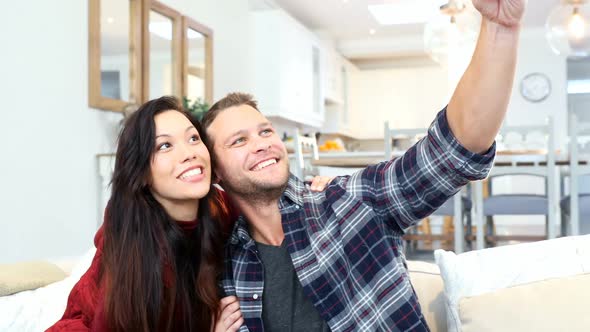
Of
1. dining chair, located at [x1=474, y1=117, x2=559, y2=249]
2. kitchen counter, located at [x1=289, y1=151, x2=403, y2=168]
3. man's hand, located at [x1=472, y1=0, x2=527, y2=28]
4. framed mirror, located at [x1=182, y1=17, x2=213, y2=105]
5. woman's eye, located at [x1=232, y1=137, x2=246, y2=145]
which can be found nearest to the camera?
man's hand, located at [x1=472, y1=0, x2=527, y2=28]

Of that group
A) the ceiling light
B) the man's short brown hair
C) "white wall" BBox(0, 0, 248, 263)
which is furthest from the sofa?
the ceiling light

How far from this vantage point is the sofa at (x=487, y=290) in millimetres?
1152

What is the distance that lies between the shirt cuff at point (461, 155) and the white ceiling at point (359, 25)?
5366mm

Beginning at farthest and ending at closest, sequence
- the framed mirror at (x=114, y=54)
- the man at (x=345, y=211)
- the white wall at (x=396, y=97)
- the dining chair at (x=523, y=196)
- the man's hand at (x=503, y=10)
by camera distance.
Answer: the white wall at (x=396, y=97) < the dining chair at (x=523, y=196) < the framed mirror at (x=114, y=54) < the man at (x=345, y=211) < the man's hand at (x=503, y=10)

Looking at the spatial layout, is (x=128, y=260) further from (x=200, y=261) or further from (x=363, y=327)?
(x=363, y=327)

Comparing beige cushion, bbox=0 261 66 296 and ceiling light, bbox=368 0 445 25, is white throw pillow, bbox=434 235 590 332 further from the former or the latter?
ceiling light, bbox=368 0 445 25

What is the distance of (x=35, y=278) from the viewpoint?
1.45 m

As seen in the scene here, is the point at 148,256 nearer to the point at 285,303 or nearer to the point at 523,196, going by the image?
the point at 285,303

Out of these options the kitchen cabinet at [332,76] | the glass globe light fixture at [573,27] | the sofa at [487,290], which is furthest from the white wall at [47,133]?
the kitchen cabinet at [332,76]

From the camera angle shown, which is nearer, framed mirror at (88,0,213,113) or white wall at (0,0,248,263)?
white wall at (0,0,248,263)

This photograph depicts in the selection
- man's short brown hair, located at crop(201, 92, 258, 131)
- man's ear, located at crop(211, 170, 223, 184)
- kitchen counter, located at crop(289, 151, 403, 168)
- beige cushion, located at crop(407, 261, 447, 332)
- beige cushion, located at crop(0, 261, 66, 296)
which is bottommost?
beige cushion, located at crop(407, 261, 447, 332)

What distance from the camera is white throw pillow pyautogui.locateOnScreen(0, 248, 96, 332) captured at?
50.7 inches

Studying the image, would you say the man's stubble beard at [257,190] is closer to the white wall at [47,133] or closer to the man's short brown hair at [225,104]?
the man's short brown hair at [225,104]

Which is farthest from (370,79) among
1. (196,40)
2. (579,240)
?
(579,240)
